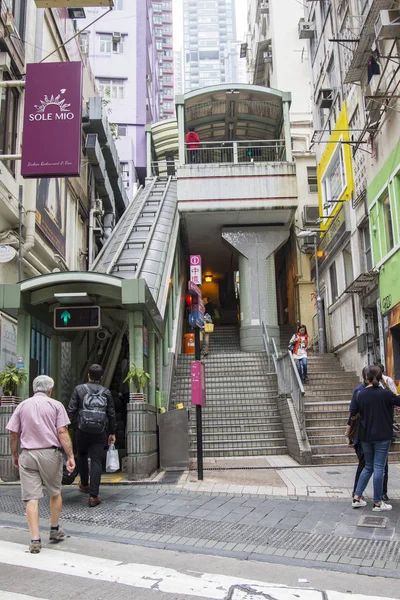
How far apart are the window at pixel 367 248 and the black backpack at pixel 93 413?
9.24 metres

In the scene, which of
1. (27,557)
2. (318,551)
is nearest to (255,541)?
(318,551)

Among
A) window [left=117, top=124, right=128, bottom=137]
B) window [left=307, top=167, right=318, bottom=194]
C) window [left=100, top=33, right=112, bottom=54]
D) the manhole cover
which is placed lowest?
the manhole cover

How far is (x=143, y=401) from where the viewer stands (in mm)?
8930

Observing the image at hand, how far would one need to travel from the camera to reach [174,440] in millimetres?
9859

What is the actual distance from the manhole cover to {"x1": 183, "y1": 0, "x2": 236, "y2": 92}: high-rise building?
184 m

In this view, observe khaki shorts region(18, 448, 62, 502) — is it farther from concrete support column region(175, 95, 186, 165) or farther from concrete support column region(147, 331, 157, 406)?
concrete support column region(175, 95, 186, 165)

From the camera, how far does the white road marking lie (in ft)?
13.0

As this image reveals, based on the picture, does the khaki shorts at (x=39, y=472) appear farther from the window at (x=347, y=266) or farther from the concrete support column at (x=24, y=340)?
the window at (x=347, y=266)

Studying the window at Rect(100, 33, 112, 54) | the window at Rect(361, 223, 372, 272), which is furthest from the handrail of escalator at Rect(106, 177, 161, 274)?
the window at Rect(100, 33, 112, 54)

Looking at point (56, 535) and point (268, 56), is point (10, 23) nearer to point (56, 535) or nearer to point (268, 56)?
point (56, 535)

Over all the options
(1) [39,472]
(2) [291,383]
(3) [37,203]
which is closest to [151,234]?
(3) [37,203]

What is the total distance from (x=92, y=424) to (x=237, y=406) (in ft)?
22.5

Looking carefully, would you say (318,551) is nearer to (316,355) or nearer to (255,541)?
(255,541)

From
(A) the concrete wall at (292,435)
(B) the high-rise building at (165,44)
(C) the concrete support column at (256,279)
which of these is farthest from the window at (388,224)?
(B) the high-rise building at (165,44)
